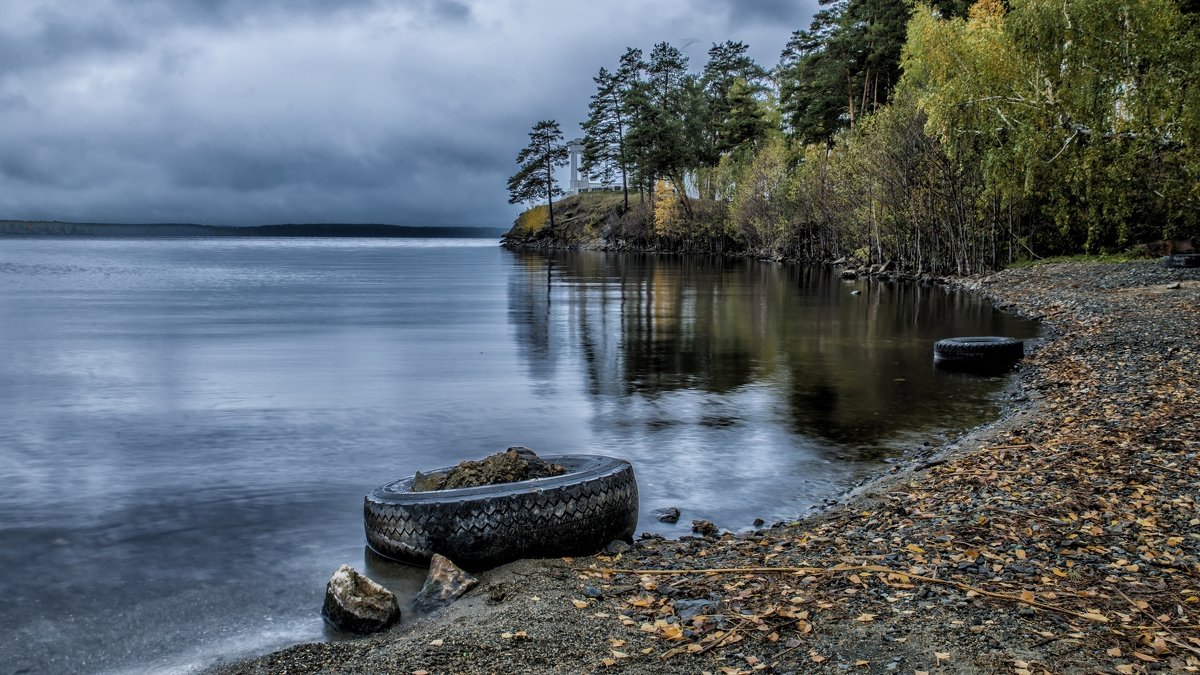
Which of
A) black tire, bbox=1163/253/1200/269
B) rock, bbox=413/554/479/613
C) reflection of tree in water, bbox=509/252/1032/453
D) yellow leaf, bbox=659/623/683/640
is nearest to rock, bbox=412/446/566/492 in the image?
rock, bbox=413/554/479/613

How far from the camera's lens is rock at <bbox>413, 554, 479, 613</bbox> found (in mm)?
6895

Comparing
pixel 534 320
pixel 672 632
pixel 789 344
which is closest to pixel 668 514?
pixel 672 632

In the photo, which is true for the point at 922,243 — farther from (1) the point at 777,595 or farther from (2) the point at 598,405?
(1) the point at 777,595

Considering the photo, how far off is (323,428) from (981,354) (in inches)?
494

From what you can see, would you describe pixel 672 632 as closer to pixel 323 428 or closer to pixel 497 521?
pixel 497 521

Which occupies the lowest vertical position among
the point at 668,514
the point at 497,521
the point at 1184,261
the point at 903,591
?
the point at 668,514

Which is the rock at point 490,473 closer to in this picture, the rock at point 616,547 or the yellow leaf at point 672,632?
the rock at point 616,547

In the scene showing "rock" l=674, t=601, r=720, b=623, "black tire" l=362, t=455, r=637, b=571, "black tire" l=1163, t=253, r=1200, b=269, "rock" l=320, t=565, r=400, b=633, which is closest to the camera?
"rock" l=674, t=601, r=720, b=623

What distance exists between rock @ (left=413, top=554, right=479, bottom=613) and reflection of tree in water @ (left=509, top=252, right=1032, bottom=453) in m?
6.46

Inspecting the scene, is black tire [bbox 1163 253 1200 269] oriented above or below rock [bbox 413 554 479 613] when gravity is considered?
above

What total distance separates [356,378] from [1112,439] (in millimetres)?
13220

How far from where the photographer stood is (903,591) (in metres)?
6.30

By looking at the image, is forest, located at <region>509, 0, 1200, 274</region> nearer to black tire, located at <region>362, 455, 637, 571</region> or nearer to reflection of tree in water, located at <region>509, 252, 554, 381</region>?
reflection of tree in water, located at <region>509, 252, 554, 381</region>

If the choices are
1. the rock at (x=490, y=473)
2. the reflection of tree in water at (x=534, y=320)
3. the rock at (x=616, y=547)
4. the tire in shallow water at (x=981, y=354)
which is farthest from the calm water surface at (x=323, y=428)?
the rock at (x=616, y=547)
